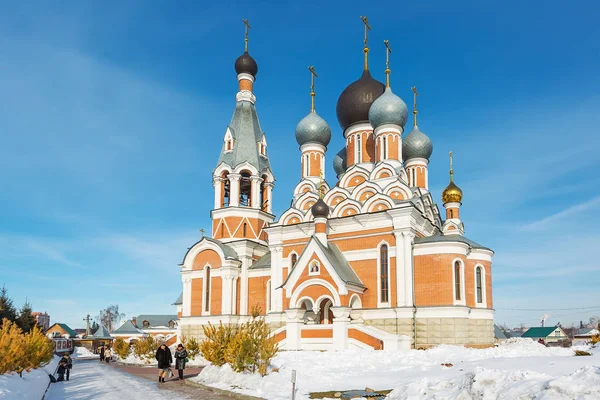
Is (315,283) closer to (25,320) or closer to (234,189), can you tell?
(234,189)

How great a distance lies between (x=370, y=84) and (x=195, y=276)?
14.0 meters

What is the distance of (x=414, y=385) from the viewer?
7898 mm

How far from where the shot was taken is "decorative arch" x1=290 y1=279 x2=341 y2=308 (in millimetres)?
20812

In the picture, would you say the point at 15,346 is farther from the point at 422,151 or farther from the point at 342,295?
the point at 422,151

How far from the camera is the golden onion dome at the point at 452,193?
27.3 metres

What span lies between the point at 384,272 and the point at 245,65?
1551 cm

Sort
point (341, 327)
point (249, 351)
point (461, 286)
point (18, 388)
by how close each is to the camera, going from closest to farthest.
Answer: point (18, 388)
point (249, 351)
point (341, 327)
point (461, 286)

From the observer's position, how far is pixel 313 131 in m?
29.4

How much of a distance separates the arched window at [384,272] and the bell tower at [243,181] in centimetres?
823

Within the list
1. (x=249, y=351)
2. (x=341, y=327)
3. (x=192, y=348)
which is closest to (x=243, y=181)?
(x=341, y=327)

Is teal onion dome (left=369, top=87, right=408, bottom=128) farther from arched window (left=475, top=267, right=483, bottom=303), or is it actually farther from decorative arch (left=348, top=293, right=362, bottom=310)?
decorative arch (left=348, top=293, right=362, bottom=310)

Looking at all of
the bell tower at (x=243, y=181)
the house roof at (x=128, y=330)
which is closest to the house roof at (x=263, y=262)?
the bell tower at (x=243, y=181)

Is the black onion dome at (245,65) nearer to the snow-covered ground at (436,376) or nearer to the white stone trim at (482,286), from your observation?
the white stone trim at (482,286)

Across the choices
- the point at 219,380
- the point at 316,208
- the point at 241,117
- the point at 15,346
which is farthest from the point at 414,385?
the point at 241,117
